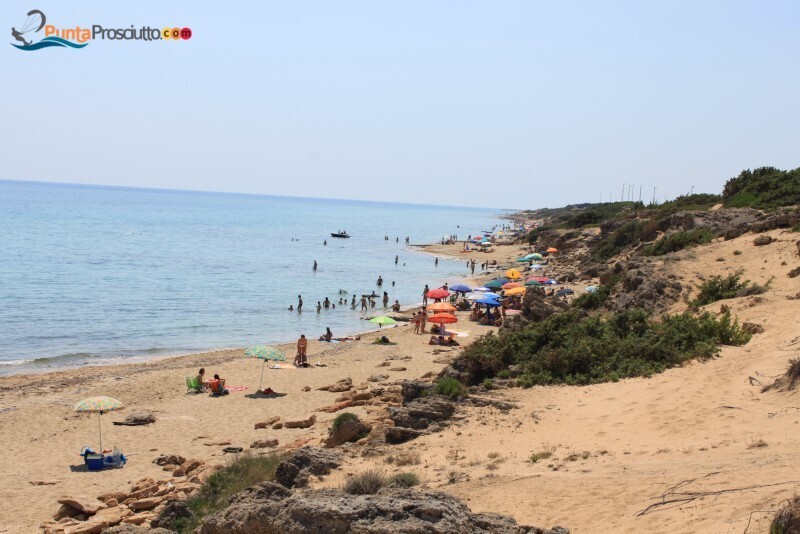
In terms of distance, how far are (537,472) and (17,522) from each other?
8.45 m

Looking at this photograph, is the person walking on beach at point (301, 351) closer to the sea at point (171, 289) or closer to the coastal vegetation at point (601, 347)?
the sea at point (171, 289)

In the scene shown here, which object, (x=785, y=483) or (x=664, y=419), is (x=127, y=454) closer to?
(x=664, y=419)

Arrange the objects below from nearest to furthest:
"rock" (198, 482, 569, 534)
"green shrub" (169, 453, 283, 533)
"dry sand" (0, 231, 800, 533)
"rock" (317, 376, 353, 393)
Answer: "rock" (198, 482, 569, 534)
"dry sand" (0, 231, 800, 533)
"green shrub" (169, 453, 283, 533)
"rock" (317, 376, 353, 393)

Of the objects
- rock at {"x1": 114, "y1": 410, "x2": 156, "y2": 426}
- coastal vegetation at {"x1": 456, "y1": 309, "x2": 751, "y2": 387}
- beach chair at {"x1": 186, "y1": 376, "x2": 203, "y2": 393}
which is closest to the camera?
coastal vegetation at {"x1": 456, "y1": 309, "x2": 751, "y2": 387}

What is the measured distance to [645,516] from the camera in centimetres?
714

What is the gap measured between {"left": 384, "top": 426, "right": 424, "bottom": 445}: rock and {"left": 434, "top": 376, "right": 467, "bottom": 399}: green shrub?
170 centimetres

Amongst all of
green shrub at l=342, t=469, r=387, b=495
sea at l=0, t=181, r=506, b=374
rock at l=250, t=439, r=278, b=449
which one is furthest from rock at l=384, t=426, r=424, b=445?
sea at l=0, t=181, r=506, b=374

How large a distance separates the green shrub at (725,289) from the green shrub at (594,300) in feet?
10.7

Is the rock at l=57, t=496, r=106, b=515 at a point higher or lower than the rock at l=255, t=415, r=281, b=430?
higher

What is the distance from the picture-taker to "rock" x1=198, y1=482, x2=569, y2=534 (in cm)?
618

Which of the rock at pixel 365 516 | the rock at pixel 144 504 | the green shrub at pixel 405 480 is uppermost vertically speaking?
the rock at pixel 365 516

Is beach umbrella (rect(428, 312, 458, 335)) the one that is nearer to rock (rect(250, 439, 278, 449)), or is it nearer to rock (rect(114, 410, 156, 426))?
rock (rect(114, 410, 156, 426))

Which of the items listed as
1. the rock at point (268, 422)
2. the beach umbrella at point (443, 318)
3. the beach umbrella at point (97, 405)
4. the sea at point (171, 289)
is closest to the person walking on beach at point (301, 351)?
the beach umbrella at point (443, 318)

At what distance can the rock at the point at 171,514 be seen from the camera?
9.54 metres
